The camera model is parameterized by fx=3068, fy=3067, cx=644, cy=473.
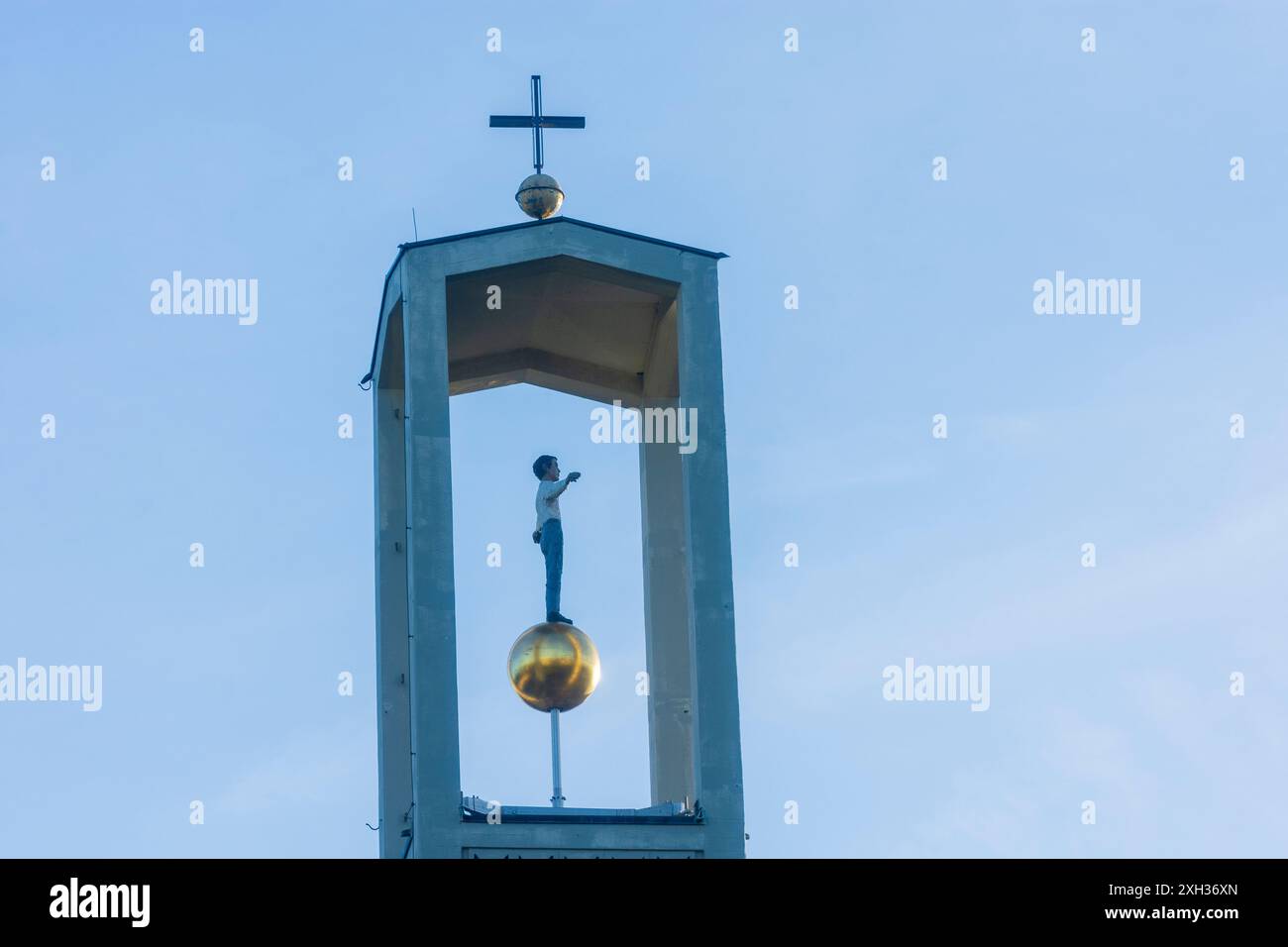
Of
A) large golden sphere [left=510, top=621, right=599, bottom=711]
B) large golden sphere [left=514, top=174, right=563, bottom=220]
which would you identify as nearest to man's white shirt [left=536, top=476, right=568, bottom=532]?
large golden sphere [left=510, top=621, right=599, bottom=711]

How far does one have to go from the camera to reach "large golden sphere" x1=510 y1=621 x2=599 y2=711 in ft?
102

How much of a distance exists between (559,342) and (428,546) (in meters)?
4.13

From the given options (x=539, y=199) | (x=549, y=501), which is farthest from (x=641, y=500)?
(x=539, y=199)

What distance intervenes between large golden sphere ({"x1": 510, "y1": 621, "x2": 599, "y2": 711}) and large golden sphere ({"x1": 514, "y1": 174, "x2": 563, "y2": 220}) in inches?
175

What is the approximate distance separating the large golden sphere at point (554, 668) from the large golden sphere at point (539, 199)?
14.6 feet

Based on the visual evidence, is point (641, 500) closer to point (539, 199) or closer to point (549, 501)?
point (549, 501)

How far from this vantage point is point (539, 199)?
106 feet

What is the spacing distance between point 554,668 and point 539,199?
5031mm

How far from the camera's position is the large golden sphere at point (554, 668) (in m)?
31.2

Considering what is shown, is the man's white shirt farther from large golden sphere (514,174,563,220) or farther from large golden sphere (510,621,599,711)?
large golden sphere (514,174,563,220)
